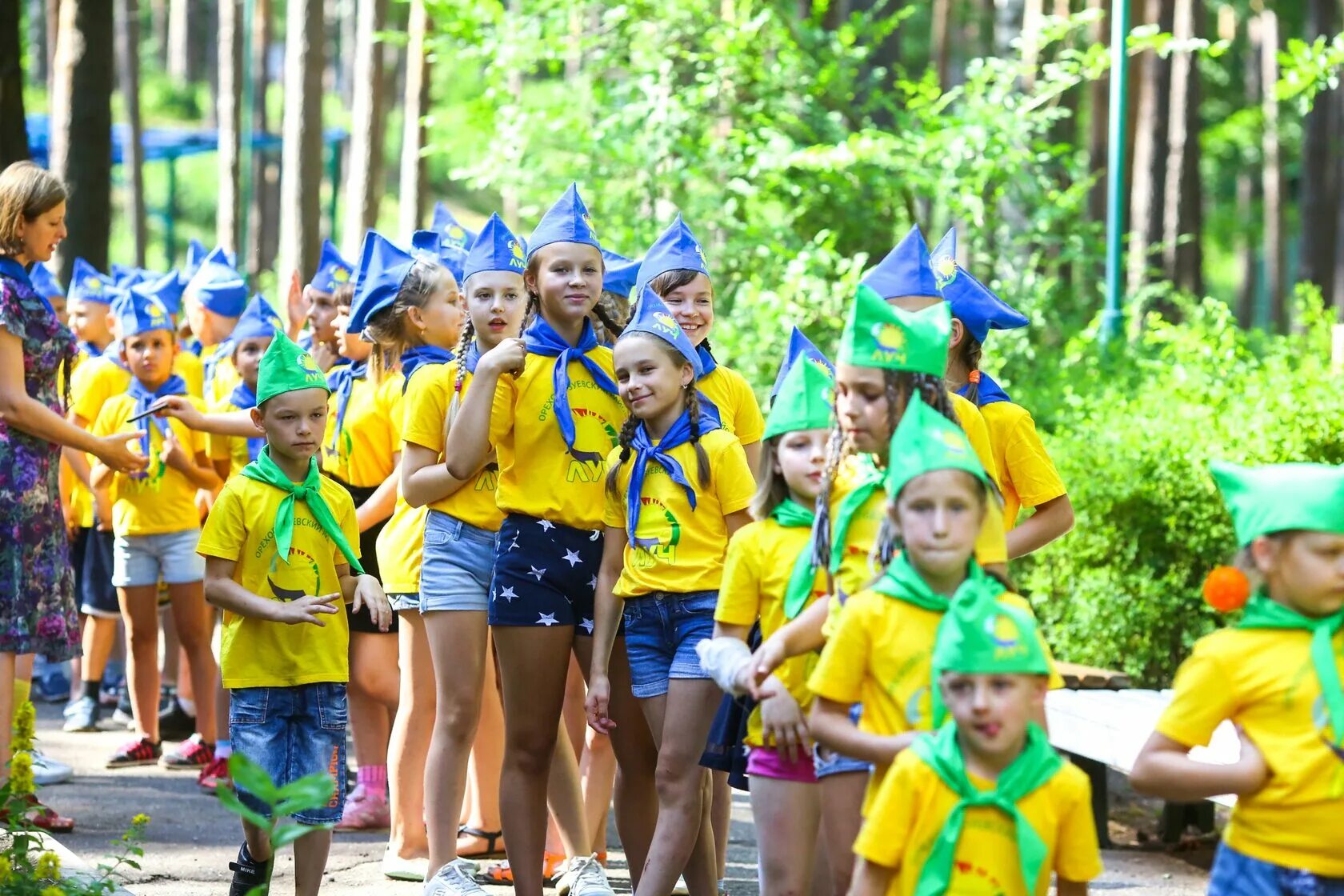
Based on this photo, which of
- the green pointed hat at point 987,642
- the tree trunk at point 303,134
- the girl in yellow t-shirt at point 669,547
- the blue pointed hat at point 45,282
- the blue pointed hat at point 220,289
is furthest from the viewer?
the tree trunk at point 303,134

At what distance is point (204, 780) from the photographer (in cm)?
743

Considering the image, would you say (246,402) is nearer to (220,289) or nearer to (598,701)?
(220,289)

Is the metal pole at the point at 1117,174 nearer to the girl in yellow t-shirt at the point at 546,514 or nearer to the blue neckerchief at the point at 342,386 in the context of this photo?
the blue neckerchief at the point at 342,386

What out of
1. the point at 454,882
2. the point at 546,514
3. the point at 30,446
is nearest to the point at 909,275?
the point at 546,514

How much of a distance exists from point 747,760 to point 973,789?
1.28 metres

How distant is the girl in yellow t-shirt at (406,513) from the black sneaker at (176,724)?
9.42 feet

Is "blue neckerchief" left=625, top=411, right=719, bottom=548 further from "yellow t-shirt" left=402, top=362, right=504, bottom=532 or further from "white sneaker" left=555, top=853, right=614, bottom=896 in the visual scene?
"white sneaker" left=555, top=853, right=614, bottom=896

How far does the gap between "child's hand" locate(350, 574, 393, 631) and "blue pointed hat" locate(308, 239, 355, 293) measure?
2.68m

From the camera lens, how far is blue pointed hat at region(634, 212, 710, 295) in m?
5.84

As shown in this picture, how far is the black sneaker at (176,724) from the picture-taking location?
29.1ft

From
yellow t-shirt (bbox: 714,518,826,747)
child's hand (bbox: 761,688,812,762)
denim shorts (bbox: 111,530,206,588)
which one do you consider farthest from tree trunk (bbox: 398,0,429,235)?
child's hand (bbox: 761,688,812,762)

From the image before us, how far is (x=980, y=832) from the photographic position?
3246 millimetres

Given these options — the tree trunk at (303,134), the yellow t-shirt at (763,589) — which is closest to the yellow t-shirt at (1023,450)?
the yellow t-shirt at (763,589)

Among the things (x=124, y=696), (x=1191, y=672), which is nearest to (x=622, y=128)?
(x=124, y=696)
